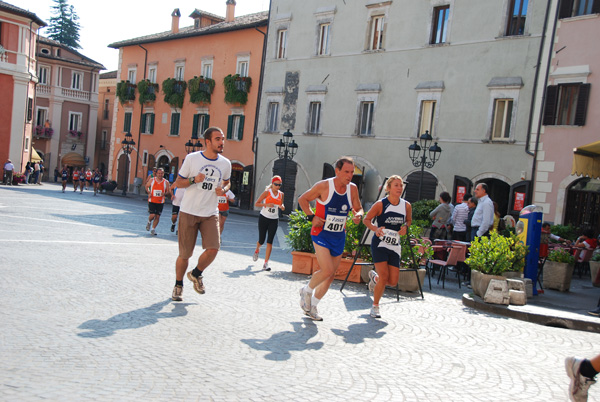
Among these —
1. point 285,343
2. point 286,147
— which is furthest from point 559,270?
point 286,147

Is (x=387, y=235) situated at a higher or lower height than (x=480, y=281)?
higher

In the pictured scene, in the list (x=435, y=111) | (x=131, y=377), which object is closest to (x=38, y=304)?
(x=131, y=377)

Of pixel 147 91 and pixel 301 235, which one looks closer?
pixel 301 235

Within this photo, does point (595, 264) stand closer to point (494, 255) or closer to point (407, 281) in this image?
point (494, 255)

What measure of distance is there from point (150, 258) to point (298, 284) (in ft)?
10.1

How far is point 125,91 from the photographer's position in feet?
161

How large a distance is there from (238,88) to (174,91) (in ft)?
24.7

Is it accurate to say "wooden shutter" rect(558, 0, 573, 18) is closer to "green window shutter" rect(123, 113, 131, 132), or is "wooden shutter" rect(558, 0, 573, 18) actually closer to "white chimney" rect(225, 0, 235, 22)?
"white chimney" rect(225, 0, 235, 22)

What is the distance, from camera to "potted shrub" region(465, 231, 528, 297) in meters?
10.3

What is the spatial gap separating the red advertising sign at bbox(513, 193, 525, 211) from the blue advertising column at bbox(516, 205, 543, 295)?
13.0 meters

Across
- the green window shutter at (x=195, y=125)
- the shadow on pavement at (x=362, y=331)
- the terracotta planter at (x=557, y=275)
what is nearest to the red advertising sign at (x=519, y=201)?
the terracotta planter at (x=557, y=275)

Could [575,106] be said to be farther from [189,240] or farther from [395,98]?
[189,240]

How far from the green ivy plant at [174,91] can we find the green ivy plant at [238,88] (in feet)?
18.6

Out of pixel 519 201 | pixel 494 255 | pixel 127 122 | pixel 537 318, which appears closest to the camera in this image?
pixel 537 318
